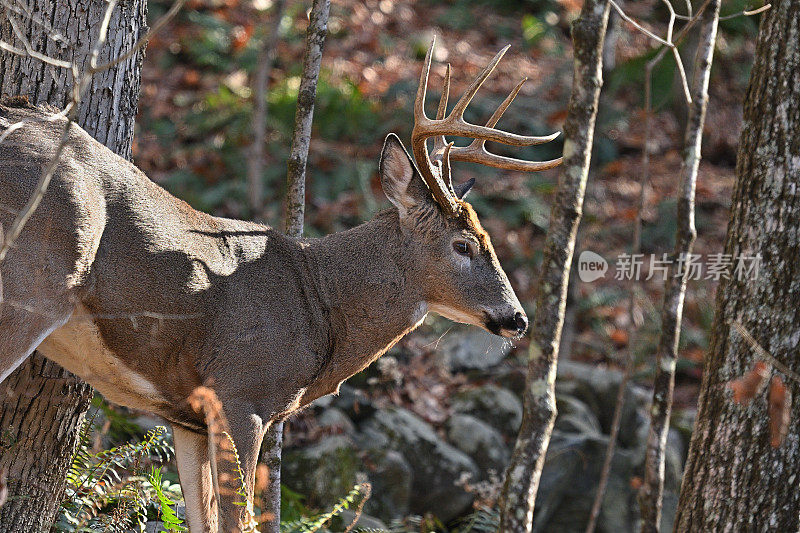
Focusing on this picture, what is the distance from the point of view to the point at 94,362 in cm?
440

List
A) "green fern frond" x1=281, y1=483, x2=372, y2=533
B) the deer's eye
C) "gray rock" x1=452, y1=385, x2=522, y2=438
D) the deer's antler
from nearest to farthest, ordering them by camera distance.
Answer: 1. the deer's antler
2. "green fern frond" x1=281, y1=483, x2=372, y2=533
3. the deer's eye
4. "gray rock" x1=452, y1=385, x2=522, y2=438

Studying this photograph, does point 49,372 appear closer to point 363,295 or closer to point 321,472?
point 363,295

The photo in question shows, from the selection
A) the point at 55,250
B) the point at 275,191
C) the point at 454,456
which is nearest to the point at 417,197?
the point at 55,250

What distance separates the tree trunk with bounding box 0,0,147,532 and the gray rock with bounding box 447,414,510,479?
4.76m

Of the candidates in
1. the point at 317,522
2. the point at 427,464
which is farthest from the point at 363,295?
the point at 427,464

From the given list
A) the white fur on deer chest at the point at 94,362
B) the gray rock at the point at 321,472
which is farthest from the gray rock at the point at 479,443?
the white fur on deer chest at the point at 94,362

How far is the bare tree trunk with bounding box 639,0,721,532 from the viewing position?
21.1ft

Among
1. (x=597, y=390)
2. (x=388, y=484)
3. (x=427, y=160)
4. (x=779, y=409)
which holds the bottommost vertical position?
(x=388, y=484)

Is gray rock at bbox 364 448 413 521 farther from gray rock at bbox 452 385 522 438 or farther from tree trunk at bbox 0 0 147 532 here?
tree trunk at bbox 0 0 147 532

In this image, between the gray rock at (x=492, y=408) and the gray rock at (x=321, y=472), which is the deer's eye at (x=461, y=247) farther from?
the gray rock at (x=492, y=408)

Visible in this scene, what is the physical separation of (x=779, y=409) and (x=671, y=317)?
80.7 inches

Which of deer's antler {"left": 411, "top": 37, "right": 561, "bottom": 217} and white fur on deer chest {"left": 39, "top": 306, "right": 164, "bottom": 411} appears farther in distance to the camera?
deer's antler {"left": 411, "top": 37, "right": 561, "bottom": 217}

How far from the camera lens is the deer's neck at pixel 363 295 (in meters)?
4.96

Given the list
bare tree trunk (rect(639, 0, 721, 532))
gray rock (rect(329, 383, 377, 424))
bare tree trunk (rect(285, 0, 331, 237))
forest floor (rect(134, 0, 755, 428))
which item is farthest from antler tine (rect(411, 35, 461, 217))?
forest floor (rect(134, 0, 755, 428))
